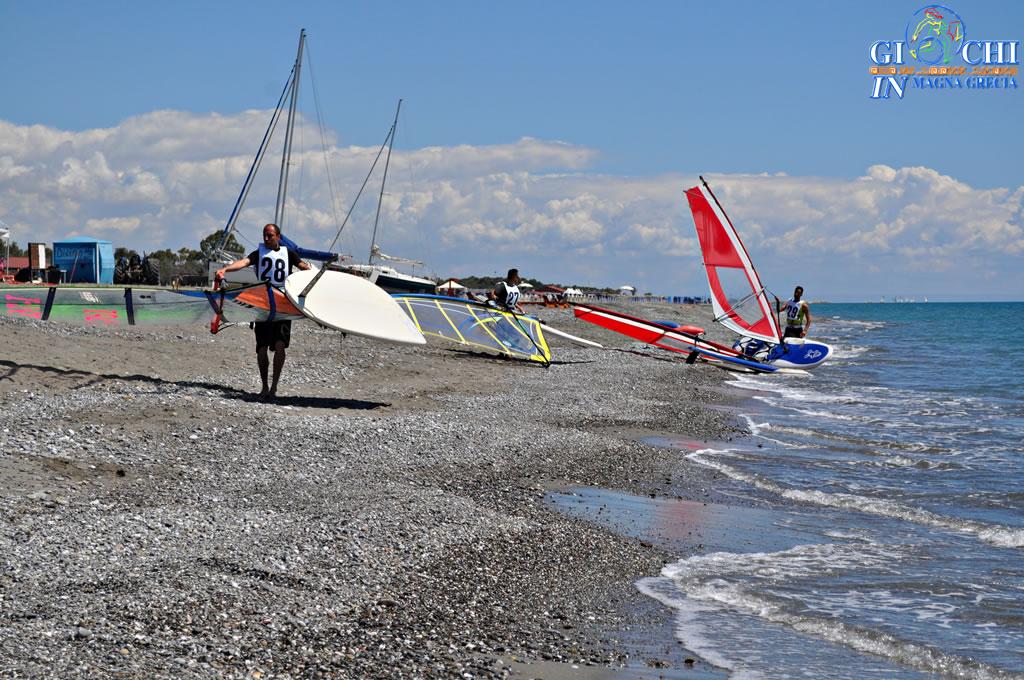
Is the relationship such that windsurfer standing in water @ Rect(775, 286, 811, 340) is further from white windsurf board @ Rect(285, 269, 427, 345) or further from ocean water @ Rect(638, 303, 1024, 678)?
white windsurf board @ Rect(285, 269, 427, 345)

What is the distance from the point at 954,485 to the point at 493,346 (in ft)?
35.1

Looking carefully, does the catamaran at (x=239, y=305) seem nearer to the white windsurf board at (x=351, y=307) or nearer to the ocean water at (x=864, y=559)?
the white windsurf board at (x=351, y=307)

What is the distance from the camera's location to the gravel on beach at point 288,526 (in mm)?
4566

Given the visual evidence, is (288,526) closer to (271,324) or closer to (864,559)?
(864,559)

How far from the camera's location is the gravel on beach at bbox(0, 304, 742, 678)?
4566 mm

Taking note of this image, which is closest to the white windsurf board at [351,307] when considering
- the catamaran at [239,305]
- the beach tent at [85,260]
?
the catamaran at [239,305]

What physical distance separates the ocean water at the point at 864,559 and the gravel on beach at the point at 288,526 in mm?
567

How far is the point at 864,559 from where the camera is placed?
756 centimetres

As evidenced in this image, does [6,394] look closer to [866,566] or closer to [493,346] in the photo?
[866,566]

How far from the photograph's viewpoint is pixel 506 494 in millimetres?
8602

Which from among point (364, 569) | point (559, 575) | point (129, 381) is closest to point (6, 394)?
point (129, 381)

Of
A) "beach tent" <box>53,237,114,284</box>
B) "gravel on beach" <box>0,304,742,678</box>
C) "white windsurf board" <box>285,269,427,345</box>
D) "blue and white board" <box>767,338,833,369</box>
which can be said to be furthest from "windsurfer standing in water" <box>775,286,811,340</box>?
"beach tent" <box>53,237,114,284</box>

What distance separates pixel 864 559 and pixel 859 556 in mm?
83

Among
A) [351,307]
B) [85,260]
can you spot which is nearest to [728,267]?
[351,307]
